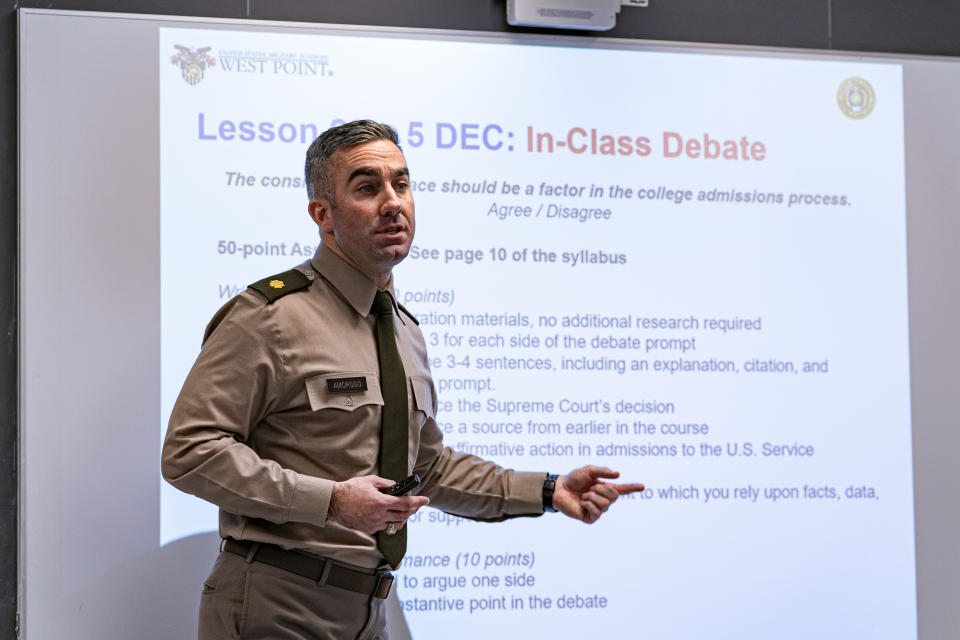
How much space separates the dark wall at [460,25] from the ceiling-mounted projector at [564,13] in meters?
0.06

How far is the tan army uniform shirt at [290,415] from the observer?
6.31 ft

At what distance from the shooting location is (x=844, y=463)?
332 centimetres

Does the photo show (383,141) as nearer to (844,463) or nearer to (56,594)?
(56,594)

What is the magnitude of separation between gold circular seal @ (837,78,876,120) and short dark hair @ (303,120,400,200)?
1.83 meters

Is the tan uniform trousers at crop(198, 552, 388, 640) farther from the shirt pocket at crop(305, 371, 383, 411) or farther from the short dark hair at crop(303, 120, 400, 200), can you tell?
the short dark hair at crop(303, 120, 400, 200)

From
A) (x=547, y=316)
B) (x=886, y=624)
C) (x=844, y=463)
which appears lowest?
(x=886, y=624)

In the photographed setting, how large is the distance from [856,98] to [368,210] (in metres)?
2.00

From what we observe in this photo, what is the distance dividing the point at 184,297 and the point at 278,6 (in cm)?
95

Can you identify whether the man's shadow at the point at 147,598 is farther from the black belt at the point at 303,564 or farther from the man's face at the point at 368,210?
the man's face at the point at 368,210

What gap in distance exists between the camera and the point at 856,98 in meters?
3.43

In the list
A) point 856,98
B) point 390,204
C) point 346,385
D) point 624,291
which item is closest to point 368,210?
point 390,204

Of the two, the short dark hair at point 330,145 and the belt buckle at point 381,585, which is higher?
the short dark hair at point 330,145

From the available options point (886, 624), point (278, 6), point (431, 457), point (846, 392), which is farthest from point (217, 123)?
point (886, 624)

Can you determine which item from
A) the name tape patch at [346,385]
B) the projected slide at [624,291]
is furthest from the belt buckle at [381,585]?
the projected slide at [624,291]
